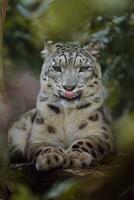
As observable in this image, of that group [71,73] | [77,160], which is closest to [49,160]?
[77,160]

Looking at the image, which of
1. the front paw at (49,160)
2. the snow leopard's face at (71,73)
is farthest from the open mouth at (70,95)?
the front paw at (49,160)

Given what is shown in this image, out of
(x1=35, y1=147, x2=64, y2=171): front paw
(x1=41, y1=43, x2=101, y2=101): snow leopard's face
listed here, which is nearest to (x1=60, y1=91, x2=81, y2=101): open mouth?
(x1=41, y1=43, x2=101, y2=101): snow leopard's face

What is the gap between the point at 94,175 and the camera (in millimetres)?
1322

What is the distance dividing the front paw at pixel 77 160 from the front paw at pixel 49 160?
0.01m

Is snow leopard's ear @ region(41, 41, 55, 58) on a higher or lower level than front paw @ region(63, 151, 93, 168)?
higher

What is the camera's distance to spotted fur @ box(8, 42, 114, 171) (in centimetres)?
134

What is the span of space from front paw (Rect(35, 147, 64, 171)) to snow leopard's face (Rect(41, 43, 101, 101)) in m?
0.11

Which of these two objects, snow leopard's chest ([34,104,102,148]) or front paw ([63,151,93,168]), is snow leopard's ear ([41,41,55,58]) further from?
front paw ([63,151,93,168])

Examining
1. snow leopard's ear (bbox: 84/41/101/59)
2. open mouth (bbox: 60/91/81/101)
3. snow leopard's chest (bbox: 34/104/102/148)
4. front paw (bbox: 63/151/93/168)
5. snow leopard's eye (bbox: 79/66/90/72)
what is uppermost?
snow leopard's ear (bbox: 84/41/101/59)

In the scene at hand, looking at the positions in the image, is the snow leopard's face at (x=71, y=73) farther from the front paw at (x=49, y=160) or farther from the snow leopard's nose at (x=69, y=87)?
the front paw at (x=49, y=160)

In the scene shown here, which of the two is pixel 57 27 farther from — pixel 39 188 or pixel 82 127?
pixel 39 188

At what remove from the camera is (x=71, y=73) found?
4.42 feet

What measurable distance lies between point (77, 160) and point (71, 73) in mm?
167

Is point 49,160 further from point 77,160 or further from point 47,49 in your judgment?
point 47,49
